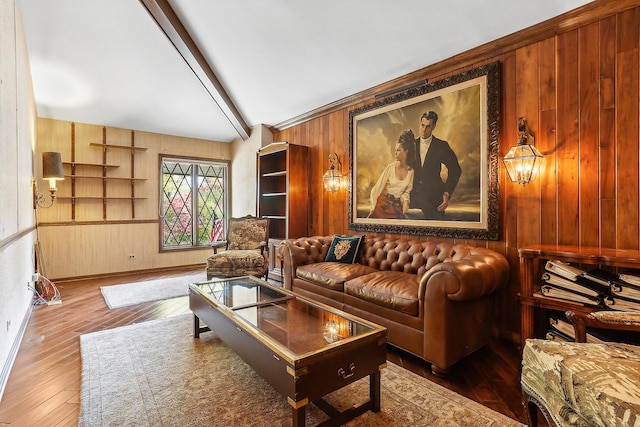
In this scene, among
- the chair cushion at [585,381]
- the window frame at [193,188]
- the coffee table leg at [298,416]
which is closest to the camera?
the chair cushion at [585,381]

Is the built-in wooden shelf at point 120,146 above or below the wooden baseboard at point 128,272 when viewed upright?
above

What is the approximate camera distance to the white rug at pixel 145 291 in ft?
12.9

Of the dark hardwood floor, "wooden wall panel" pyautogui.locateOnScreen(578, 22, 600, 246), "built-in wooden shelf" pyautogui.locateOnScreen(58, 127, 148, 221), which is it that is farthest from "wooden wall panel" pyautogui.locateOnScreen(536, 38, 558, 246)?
"built-in wooden shelf" pyautogui.locateOnScreen(58, 127, 148, 221)

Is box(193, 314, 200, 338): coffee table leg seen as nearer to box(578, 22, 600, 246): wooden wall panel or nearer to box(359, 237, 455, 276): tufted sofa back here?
box(359, 237, 455, 276): tufted sofa back

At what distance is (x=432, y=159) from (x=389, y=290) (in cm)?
153

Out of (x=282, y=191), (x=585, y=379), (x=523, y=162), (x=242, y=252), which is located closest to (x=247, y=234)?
(x=242, y=252)

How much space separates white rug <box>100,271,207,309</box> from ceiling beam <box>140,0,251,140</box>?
9.45 ft

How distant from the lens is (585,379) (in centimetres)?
117

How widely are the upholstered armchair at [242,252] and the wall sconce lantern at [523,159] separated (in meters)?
3.06

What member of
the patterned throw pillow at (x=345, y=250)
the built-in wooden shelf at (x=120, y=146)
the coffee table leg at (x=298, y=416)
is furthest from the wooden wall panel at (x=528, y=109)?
the built-in wooden shelf at (x=120, y=146)

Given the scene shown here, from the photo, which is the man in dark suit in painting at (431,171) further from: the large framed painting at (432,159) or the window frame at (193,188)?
the window frame at (193,188)

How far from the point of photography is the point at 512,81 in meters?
2.70

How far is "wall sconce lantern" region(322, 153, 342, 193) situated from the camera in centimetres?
429

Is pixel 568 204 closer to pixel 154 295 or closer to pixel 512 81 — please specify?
pixel 512 81
